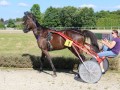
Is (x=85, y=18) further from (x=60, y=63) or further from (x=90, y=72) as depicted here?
(x=90, y=72)

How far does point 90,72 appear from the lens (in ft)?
31.3

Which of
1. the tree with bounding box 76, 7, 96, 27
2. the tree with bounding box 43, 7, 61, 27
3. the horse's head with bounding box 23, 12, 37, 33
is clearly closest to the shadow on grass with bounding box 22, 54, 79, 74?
the horse's head with bounding box 23, 12, 37, 33

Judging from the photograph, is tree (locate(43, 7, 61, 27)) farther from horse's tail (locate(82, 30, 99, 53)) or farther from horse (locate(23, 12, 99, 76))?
horse's tail (locate(82, 30, 99, 53))

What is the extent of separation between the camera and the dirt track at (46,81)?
9.09m

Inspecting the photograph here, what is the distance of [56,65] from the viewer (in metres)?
12.4

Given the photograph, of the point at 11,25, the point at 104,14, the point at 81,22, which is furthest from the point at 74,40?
the point at 11,25

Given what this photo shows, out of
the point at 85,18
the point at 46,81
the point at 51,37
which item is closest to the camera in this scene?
the point at 46,81

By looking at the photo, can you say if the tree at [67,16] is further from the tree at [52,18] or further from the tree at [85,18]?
the tree at [85,18]

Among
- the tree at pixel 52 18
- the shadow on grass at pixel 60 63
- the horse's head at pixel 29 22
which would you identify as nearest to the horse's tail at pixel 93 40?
the shadow on grass at pixel 60 63

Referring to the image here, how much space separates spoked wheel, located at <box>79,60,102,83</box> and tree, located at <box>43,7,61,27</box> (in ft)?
239

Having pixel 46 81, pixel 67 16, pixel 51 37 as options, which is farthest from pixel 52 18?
pixel 46 81

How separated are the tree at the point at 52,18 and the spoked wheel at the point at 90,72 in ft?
239

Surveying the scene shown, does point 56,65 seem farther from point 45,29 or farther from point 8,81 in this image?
point 8,81

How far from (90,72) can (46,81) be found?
1416 mm
